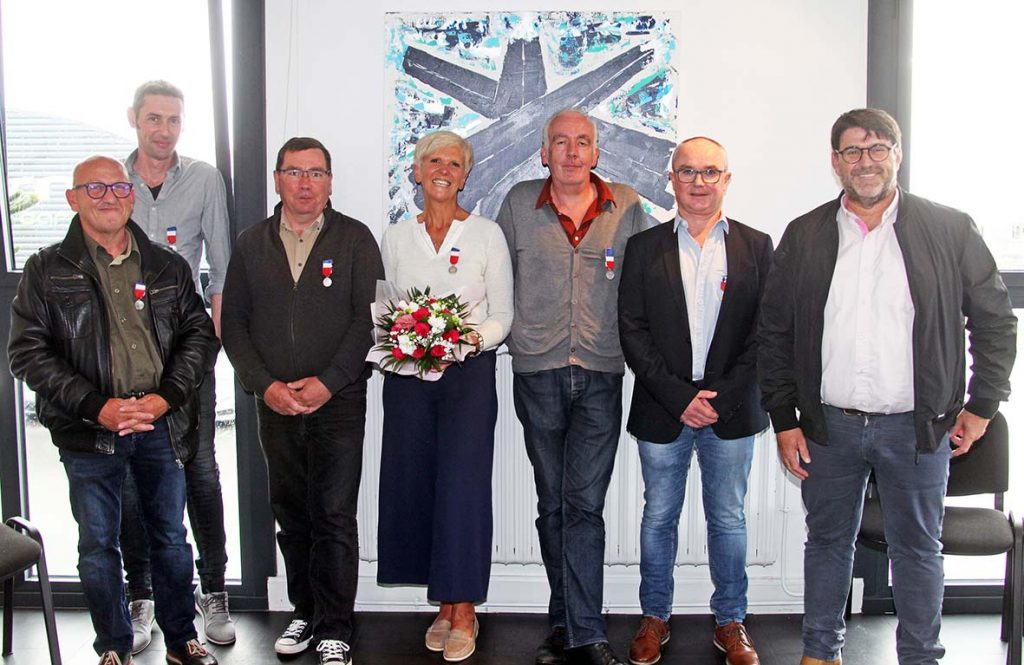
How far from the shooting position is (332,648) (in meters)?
3.51

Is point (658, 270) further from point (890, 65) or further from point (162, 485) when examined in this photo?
point (162, 485)

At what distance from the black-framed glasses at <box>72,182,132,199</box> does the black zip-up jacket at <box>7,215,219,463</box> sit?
136mm

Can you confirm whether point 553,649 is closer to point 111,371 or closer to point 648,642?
point 648,642

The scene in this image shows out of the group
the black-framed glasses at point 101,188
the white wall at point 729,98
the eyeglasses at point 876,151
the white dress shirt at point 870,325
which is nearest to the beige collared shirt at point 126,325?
the black-framed glasses at point 101,188

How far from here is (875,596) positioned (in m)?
4.20

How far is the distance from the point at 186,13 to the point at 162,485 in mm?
2165

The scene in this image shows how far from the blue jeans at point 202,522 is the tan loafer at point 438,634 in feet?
3.13

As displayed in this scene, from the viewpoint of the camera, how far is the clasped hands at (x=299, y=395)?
3.40m

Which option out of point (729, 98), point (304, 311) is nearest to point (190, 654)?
point (304, 311)

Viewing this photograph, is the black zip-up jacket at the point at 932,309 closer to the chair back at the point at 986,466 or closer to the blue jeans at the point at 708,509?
the blue jeans at the point at 708,509

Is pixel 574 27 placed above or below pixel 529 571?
above

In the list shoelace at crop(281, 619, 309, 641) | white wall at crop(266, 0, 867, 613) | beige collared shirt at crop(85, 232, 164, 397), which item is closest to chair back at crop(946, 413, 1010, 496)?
white wall at crop(266, 0, 867, 613)

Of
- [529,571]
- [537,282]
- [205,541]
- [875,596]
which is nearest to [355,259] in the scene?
[537,282]

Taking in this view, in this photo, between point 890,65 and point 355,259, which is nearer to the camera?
point 355,259
